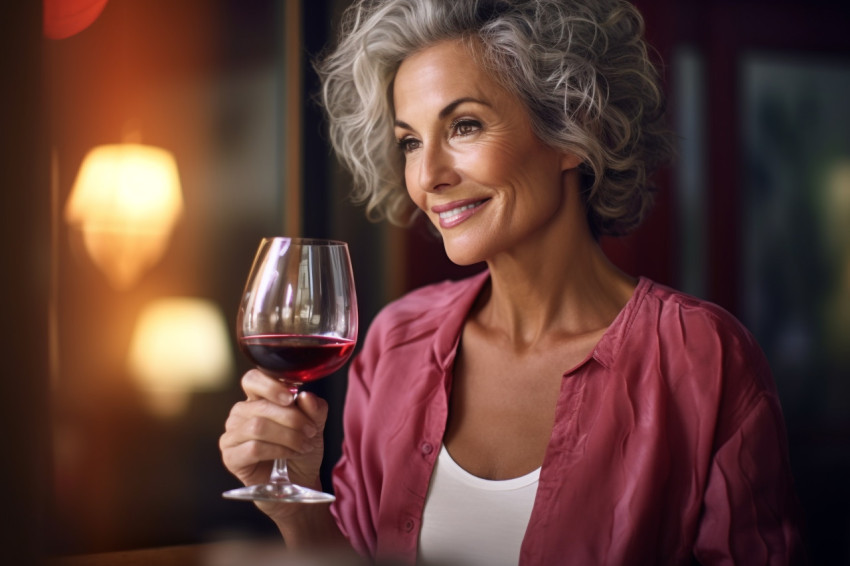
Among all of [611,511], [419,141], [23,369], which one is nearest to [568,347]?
[611,511]

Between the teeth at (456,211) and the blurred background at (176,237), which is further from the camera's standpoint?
the blurred background at (176,237)

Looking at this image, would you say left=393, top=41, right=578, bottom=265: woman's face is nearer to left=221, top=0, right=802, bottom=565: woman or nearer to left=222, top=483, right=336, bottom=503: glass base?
left=221, top=0, right=802, bottom=565: woman

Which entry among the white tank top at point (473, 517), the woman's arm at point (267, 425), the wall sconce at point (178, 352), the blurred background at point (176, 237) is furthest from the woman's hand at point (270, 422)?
the wall sconce at point (178, 352)

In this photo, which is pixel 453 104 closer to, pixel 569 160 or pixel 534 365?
pixel 569 160

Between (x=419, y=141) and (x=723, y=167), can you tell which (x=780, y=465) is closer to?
(x=419, y=141)

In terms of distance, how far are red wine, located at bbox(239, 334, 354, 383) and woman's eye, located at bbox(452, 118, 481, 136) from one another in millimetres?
533

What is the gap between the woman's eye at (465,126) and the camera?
1.49 metres

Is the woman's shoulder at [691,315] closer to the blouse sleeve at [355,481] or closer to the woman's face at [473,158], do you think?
the woman's face at [473,158]

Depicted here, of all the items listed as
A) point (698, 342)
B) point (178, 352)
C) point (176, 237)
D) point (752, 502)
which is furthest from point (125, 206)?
point (752, 502)

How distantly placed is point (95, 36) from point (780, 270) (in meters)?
2.91

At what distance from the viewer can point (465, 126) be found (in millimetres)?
1499

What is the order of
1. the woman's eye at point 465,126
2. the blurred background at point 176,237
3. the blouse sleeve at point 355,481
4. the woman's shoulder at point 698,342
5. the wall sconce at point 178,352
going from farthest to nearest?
the wall sconce at point 178,352, the blurred background at point 176,237, the blouse sleeve at point 355,481, the woman's eye at point 465,126, the woman's shoulder at point 698,342

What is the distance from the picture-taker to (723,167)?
142 inches

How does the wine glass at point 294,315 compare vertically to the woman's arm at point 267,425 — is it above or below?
above
